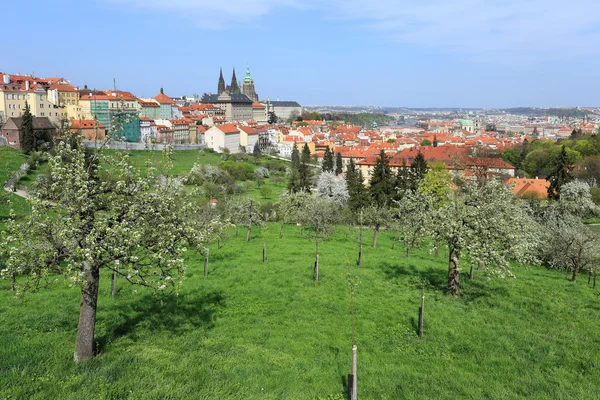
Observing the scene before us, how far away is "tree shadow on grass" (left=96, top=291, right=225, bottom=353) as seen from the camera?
40.8 ft

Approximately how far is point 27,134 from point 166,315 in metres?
68.9

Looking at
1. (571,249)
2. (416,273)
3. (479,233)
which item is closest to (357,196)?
(571,249)

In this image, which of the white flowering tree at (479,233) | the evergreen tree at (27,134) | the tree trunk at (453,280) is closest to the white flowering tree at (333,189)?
the white flowering tree at (479,233)

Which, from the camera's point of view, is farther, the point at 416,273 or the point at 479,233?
the point at 416,273

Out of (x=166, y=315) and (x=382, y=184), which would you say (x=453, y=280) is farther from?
(x=382, y=184)

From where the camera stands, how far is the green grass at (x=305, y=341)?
965 centimetres

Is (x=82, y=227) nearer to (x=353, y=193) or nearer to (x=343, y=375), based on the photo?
(x=343, y=375)

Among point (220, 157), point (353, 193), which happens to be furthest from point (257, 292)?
point (220, 157)

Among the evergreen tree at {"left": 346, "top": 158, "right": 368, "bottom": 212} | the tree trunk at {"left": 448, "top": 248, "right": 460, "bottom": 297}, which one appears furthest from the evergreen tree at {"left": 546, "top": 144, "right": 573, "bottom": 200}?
the tree trunk at {"left": 448, "top": 248, "right": 460, "bottom": 297}

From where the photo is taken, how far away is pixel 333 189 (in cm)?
6025

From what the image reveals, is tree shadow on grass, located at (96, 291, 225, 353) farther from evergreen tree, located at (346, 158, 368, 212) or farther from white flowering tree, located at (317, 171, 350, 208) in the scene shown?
white flowering tree, located at (317, 171, 350, 208)

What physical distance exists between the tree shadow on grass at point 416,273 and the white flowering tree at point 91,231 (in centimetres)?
1079

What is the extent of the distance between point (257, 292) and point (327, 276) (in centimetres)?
352

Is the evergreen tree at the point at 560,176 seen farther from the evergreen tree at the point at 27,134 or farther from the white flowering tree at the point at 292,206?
the evergreen tree at the point at 27,134
